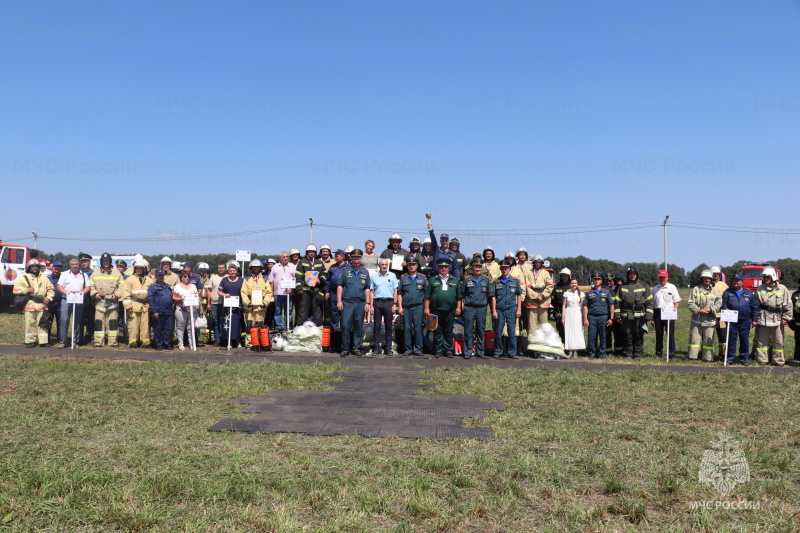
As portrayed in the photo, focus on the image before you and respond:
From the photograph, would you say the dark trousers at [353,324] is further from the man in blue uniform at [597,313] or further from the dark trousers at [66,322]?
the dark trousers at [66,322]

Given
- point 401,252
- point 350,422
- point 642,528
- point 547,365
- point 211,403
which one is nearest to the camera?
point 642,528

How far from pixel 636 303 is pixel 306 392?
824 centimetres

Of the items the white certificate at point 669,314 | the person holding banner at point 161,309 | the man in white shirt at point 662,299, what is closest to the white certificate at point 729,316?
the white certificate at point 669,314

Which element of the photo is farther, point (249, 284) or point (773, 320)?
point (249, 284)

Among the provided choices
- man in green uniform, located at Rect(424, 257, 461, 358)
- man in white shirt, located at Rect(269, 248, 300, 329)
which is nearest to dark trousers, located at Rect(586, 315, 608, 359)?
man in green uniform, located at Rect(424, 257, 461, 358)

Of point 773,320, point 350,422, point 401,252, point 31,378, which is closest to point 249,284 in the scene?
point 401,252

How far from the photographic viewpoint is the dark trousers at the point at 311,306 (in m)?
14.9

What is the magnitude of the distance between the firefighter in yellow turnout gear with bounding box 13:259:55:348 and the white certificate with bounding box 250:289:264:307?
4.52 metres

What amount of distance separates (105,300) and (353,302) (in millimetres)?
5623

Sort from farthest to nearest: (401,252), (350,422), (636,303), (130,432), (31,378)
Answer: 1. (401,252)
2. (636,303)
3. (31,378)
4. (350,422)
5. (130,432)

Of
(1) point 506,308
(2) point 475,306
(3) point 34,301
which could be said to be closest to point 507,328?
(1) point 506,308

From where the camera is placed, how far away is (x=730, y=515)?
15.0ft

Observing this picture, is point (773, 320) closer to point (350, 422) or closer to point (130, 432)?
point (350, 422)

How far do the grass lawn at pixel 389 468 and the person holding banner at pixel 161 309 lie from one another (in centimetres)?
510
